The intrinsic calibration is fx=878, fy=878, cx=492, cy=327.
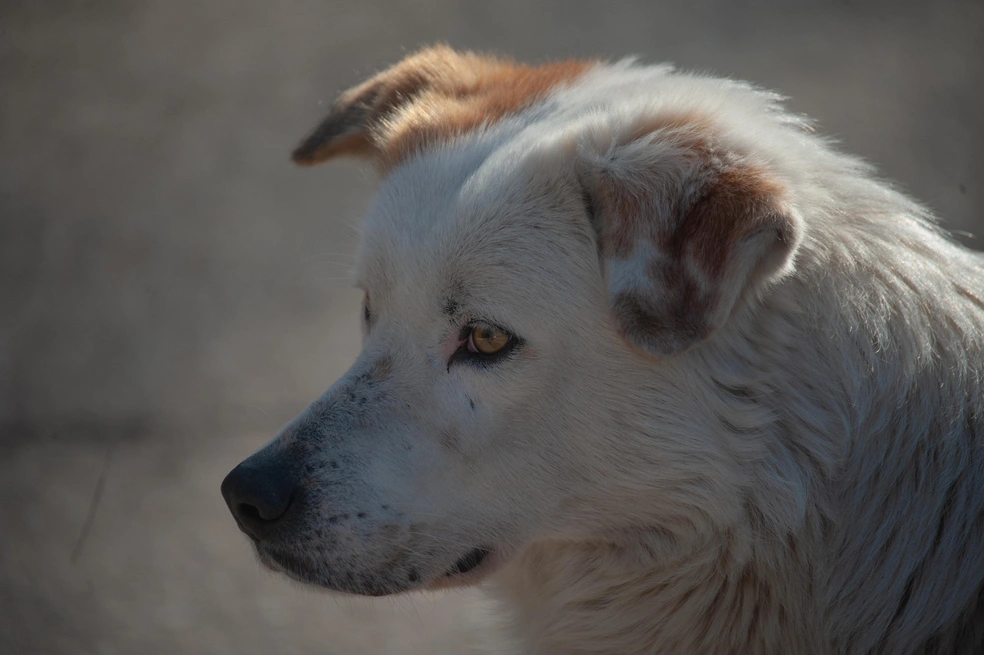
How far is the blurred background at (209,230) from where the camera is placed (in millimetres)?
3613

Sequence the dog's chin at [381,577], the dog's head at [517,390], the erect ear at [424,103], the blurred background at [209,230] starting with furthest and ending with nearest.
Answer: the blurred background at [209,230]
the erect ear at [424,103]
the dog's chin at [381,577]
the dog's head at [517,390]

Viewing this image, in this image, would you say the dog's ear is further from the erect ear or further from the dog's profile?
the erect ear

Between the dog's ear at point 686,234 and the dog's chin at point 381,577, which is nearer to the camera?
the dog's ear at point 686,234

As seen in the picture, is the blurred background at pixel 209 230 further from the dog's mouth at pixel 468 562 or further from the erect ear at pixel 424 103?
the dog's mouth at pixel 468 562

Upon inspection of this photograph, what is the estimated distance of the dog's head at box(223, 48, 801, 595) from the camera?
2.06m

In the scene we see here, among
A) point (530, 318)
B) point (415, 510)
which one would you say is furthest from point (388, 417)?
point (530, 318)

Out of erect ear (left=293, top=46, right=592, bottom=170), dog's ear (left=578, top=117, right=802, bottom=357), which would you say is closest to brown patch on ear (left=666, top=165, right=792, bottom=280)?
dog's ear (left=578, top=117, right=802, bottom=357)

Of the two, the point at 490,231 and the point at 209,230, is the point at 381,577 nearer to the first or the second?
the point at 490,231

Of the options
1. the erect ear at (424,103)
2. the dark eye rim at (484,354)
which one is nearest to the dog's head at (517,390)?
the dark eye rim at (484,354)

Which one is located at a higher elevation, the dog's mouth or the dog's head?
the dog's head

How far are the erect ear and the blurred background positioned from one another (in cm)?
19

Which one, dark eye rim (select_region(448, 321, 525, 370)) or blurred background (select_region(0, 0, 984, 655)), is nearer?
dark eye rim (select_region(448, 321, 525, 370))

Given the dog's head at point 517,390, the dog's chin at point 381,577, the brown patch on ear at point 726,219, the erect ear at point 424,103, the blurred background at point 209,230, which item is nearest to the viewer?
the brown patch on ear at point 726,219

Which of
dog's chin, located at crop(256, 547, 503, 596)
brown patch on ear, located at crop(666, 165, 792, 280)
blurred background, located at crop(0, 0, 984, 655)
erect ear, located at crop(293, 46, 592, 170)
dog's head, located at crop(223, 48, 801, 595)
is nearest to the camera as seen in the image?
brown patch on ear, located at crop(666, 165, 792, 280)
